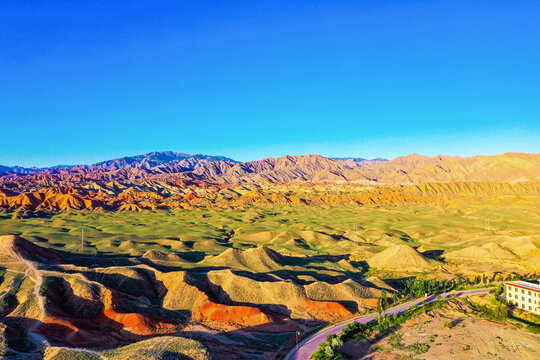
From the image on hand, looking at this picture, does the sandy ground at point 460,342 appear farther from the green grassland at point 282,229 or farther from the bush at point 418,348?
the green grassland at point 282,229

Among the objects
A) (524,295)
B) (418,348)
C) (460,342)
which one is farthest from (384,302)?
(524,295)

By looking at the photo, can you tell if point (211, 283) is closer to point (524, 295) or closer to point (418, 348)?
point (418, 348)

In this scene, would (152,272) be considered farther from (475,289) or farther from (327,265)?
(475,289)

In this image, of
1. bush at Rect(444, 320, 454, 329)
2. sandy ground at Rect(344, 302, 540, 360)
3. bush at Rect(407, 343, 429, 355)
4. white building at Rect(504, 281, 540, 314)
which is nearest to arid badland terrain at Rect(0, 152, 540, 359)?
sandy ground at Rect(344, 302, 540, 360)

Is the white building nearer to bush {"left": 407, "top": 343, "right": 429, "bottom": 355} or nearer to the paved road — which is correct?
the paved road

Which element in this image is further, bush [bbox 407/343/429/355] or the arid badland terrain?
the arid badland terrain

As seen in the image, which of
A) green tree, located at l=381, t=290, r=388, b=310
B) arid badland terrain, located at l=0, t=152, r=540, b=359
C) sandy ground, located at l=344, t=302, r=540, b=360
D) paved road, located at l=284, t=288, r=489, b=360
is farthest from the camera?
green tree, located at l=381, t=290, r=388, b=310

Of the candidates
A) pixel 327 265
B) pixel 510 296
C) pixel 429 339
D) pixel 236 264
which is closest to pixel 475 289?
pixel 510 296
